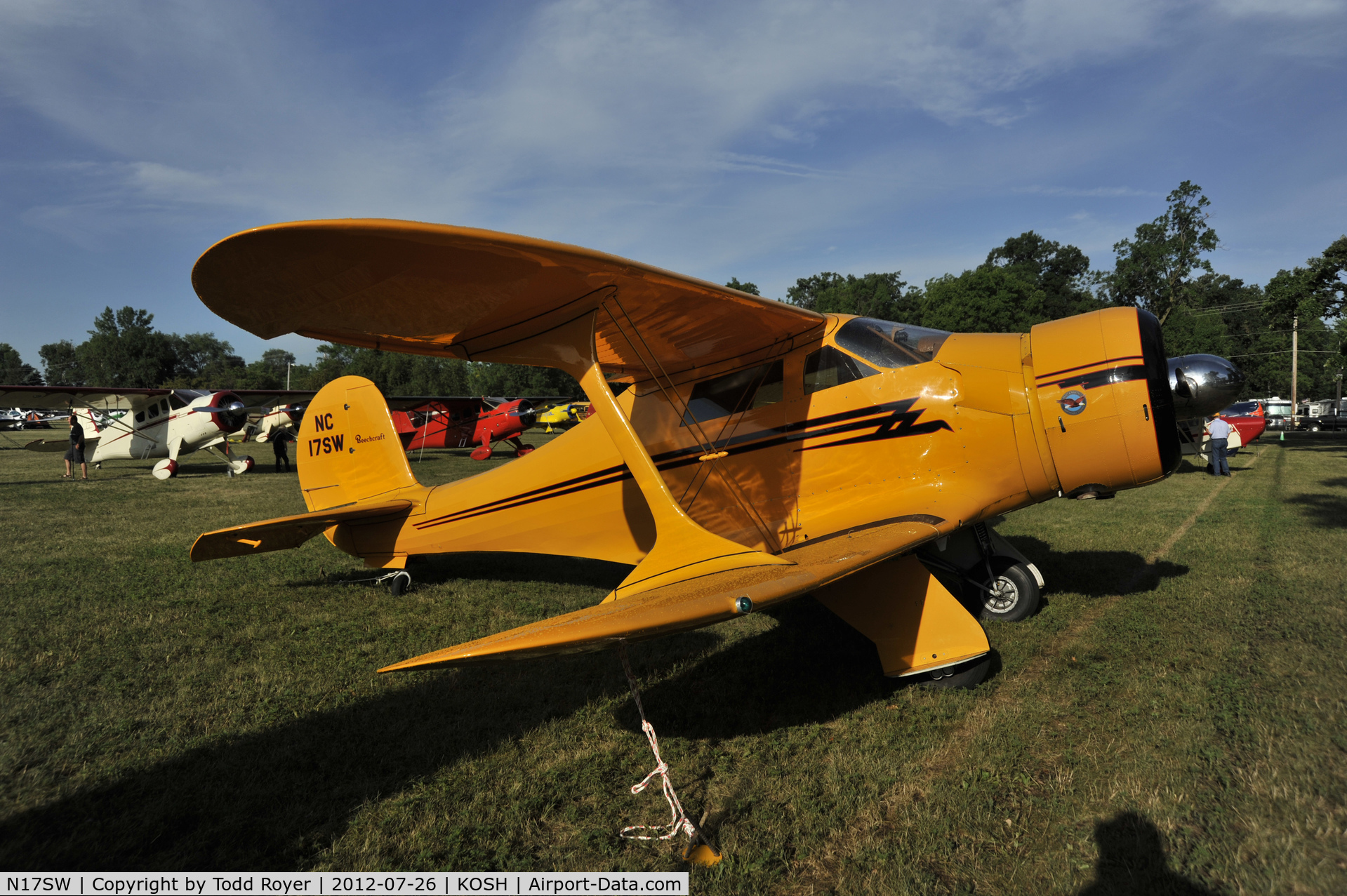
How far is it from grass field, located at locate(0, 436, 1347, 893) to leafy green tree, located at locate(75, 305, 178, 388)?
383ft

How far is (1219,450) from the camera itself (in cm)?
1502

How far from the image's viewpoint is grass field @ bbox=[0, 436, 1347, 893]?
263 cm

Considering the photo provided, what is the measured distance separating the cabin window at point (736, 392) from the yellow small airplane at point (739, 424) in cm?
1

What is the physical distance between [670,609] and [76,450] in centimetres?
2265

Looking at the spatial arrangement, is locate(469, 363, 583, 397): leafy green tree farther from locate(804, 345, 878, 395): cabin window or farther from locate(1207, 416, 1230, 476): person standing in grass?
locate(804, 345, 878, 395): cabin window

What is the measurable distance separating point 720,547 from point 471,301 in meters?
1.82

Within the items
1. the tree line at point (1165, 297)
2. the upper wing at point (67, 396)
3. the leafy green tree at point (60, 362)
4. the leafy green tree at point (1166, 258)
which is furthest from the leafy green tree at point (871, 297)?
the leafy green tree at point (60, 362)

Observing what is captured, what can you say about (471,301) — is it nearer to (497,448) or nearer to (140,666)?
(140,666)

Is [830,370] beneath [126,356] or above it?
beneath

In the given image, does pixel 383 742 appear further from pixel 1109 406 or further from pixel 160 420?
pixel 160 420

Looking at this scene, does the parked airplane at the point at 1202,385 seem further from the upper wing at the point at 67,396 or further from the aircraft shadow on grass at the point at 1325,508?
the upper wing at the point at 67,396

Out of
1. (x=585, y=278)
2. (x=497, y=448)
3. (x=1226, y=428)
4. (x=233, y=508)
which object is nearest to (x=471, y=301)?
(x=585, y=278)

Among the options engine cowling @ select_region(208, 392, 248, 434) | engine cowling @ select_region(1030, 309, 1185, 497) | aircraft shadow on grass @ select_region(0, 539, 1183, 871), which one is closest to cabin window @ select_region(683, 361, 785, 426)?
engine cowling @ select_region(1030, 309, 1185, 497)

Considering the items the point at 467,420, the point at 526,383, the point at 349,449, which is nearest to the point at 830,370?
the point at 349,449
